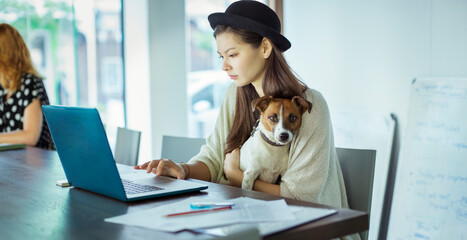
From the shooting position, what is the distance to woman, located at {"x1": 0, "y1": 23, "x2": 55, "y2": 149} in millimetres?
2900

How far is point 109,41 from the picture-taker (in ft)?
13.7

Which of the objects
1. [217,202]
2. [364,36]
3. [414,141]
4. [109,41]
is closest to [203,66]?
[109,41]

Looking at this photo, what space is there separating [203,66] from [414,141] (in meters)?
3.37

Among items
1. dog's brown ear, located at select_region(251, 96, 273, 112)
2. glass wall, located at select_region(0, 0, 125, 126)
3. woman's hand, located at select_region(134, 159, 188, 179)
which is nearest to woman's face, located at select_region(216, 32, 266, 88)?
dog's brown ear, located at select_region(251, 96, 273, 112)

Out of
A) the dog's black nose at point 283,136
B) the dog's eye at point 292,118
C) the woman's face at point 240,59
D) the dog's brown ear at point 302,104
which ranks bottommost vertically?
the dog's black nose at point 283,136

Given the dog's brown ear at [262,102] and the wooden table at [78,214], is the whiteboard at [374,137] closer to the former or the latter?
the dog's brown ear at [262,102]

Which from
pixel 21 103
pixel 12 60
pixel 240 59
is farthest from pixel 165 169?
pixel 12 60

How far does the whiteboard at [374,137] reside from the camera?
307 cm

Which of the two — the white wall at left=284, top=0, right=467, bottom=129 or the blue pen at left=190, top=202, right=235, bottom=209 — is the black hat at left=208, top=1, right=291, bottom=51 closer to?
the blue pen at left=190, top=202, right=235, bottom=209

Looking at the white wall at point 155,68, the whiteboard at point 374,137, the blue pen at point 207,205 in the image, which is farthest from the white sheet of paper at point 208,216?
the white wall at point 155,68

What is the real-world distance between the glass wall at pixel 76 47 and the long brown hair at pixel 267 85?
7.53ft

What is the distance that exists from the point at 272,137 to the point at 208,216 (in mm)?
634

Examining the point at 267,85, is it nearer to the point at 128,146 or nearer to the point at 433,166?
the point at 128,146

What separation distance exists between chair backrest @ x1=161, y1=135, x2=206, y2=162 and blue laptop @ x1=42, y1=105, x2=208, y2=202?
638mm
